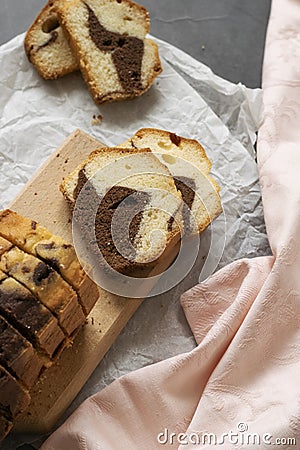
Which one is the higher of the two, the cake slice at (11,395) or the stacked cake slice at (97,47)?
the stacked cake slice at (97,47)

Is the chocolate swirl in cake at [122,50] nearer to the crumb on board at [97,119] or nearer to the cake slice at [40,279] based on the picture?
the crumb on board at [97,119]

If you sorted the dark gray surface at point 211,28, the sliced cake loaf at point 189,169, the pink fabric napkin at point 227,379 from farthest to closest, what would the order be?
1. the dark gray surface at point 211,28
2. the sliced cake loaf at point 189,169
3. the pink fabric napkin at point 227,379

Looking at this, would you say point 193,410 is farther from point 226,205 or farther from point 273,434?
point 226,205

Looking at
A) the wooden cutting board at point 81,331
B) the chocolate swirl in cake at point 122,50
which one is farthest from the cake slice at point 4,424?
the chocolate swirl in cake at point 122,50

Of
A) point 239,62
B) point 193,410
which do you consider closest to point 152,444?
point 193,410

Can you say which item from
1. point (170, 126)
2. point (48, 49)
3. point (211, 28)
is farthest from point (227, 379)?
point (211, 28)

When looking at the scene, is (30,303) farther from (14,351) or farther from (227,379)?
(227,379)
